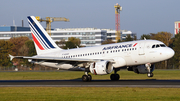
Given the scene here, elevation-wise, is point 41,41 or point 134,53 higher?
point 41,41

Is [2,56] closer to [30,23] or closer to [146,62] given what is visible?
[30,23]

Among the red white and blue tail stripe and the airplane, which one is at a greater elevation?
the red white and blue tail stripe

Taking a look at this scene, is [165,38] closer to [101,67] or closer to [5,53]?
[5,53]

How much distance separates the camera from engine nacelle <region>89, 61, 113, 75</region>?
121 ft

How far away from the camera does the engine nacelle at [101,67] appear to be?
3703 centimetres

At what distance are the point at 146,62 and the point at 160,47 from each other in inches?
98.9

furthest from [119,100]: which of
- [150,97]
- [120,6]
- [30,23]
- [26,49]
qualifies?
[120,6]

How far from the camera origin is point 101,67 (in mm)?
37094

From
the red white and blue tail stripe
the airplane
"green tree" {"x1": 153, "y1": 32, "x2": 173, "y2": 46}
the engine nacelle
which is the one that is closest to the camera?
the engine nacelle

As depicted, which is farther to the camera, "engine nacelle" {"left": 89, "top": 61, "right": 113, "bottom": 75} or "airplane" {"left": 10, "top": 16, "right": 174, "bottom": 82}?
"airplane" {"left": 10, "top": 16, "right": 174, "bottom": 82}

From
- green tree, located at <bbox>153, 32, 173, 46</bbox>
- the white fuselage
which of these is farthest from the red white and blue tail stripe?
green tree, located at <bbox>153, 32, 173, 46</bbox>

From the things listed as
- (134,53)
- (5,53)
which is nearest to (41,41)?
(134,53)

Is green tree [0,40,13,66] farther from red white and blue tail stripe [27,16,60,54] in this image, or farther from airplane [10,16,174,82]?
airplane [10,16,174,82]

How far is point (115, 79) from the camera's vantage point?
4191 cm
